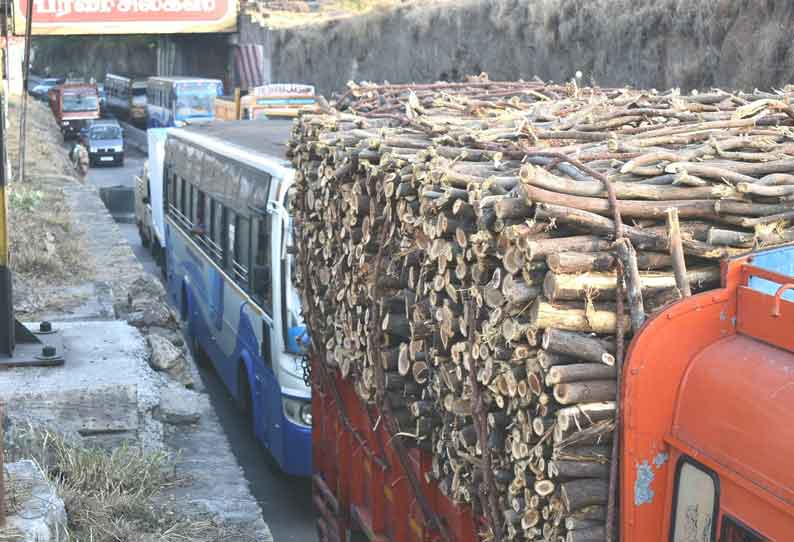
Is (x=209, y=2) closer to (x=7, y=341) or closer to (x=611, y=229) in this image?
(x=7, y=341)

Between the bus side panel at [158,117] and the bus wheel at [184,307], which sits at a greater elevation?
the bus side panel at [158,117]

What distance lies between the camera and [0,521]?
5336 mm

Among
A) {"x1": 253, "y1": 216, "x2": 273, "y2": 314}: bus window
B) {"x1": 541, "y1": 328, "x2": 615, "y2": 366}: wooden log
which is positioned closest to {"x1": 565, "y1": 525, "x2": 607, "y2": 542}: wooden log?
{"x1": 541, "y1": 328, "x2": 615, "y2": 366}: wooden log

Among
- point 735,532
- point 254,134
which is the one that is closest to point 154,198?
point 254,134

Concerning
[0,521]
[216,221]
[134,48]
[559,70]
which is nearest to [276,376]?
[216,221]

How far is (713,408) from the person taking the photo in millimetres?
3676

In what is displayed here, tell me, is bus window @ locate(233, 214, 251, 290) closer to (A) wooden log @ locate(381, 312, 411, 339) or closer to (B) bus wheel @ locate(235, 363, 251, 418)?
(B) bus wheel @ locate(235, 363, 251, 418)

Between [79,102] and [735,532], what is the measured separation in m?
56.2

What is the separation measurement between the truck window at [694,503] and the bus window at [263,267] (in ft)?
24.3

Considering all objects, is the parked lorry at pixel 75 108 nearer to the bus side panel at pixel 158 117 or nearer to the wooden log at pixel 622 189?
the bus side panel at pixel 158 117

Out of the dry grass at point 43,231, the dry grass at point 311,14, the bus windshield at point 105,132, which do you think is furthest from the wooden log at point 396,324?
the dry grass at point 311,14

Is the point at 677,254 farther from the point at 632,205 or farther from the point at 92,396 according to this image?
the point at 92,396

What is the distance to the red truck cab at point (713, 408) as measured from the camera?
346 centimetres

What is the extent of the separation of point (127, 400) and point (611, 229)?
18.1ft
